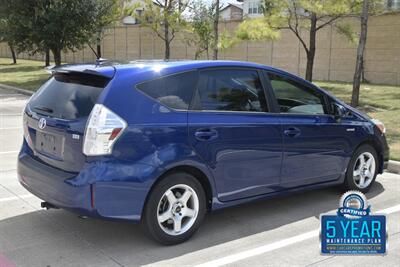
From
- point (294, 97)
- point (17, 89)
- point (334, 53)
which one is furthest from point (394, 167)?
point (334, 53)

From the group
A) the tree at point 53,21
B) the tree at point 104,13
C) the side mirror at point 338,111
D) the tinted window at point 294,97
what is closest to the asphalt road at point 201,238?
the side mirror at point 338,111

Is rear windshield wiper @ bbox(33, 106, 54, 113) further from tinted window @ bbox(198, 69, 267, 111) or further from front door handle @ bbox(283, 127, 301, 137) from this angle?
front door handle @ bbox(283, 127, 301, 137)

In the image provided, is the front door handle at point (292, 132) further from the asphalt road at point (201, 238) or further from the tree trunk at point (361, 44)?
the tree trunk at point (361, 44)

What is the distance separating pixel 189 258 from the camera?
4.19 m

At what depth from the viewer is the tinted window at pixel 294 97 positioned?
206 inches

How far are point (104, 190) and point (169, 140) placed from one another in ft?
2.26

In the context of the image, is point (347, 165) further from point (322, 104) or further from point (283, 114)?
point (283, 114)

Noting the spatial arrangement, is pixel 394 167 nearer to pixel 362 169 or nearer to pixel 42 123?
pixel 362 169

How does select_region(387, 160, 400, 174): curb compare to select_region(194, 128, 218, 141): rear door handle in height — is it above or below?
below

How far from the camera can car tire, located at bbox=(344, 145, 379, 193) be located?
5938mm

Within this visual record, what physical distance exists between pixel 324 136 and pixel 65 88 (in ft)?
9.09

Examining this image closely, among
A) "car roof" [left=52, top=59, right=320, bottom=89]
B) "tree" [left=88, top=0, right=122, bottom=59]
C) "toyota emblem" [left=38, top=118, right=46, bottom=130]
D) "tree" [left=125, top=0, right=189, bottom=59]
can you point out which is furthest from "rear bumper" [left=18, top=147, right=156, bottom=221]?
"tree" [left=125, top=0, right=189, bottom=59]

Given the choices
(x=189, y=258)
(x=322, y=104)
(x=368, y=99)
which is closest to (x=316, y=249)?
(x=189, y=258)

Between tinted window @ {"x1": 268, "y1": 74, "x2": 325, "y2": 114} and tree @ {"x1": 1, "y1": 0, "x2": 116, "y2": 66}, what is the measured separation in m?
17.0
